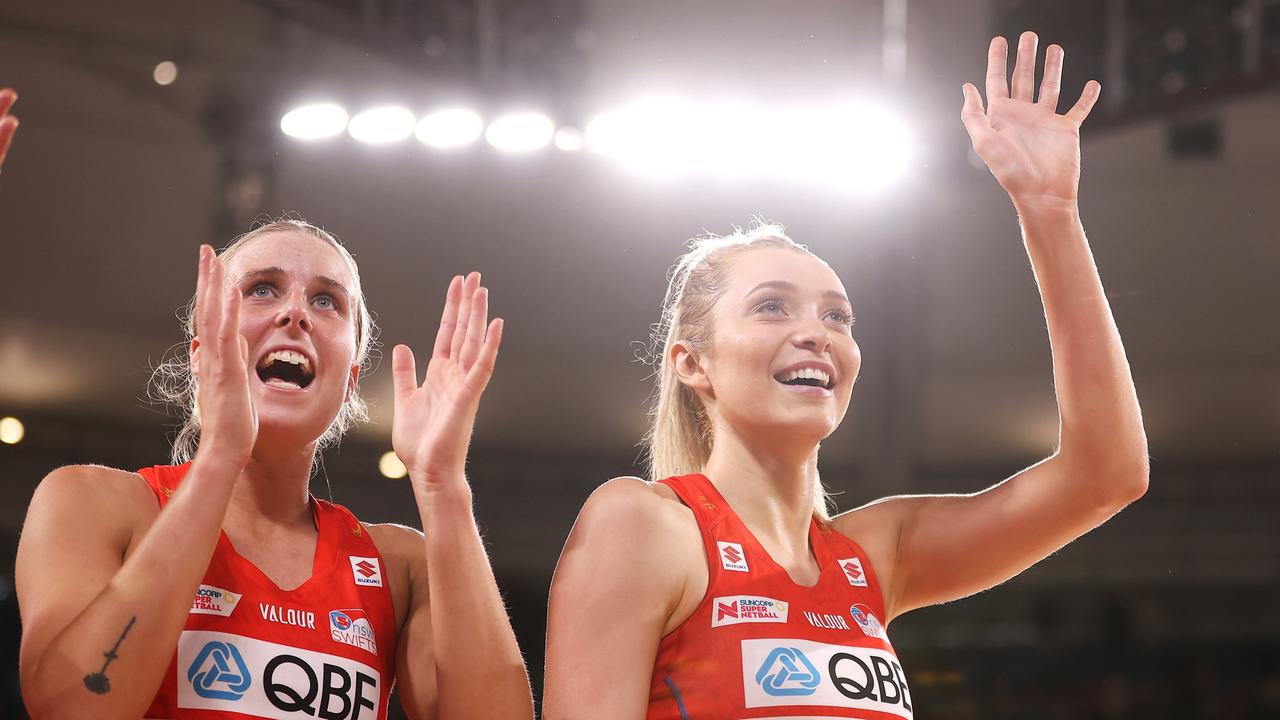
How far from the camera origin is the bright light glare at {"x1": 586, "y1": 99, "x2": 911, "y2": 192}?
485cm

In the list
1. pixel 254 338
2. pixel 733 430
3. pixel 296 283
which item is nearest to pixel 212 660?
pixel 254 338

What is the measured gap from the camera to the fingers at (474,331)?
1.88m

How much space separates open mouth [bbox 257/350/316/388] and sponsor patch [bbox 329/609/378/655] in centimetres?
40

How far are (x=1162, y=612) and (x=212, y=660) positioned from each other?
5.18 m

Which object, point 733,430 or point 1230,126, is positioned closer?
point 733,430

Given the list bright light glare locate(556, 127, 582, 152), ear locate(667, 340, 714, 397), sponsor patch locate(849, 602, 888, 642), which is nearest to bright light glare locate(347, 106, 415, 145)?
bright light glare locate(556, 127, 582, 152)

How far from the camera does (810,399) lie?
2.04 m

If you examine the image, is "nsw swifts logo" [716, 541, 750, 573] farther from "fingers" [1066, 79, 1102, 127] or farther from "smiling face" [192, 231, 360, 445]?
"fingers" [1066, 79, 1102, 127]

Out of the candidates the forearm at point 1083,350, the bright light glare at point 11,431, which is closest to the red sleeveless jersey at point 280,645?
the forearm at point 1083,350

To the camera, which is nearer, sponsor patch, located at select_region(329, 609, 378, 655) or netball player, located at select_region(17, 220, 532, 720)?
netball player, located at select_region(17, 220, 532, 720)

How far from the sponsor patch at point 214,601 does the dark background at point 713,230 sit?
3177mm

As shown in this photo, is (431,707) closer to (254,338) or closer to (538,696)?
(254,338)

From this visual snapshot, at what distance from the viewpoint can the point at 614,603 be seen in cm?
174

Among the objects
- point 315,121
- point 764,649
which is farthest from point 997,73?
point 315,121
